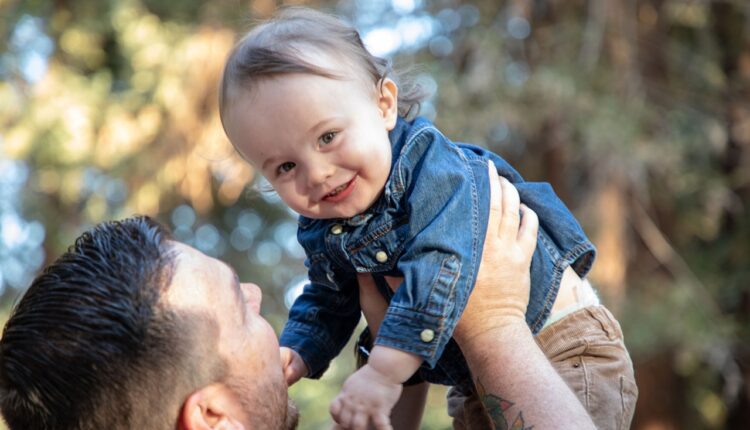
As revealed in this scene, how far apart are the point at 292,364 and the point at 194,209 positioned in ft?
25.7

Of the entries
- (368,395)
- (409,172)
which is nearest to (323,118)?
(409,172)

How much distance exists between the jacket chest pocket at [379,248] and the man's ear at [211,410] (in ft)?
1.53

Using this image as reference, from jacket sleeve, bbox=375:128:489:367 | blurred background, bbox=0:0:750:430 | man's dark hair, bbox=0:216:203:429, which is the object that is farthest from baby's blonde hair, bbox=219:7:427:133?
blurred background, bbox=0:0:750:430

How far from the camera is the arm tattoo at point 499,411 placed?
227 cm

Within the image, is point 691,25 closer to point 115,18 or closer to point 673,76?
point 673,76

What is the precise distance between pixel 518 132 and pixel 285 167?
6.42 metres

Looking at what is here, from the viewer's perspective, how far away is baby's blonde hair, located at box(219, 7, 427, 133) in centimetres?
237

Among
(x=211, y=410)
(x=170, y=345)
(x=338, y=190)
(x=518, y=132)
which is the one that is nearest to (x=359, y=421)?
(x=211, y=410)

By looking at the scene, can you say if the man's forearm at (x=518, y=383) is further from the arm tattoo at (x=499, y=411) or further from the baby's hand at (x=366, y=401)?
the baby's hand at (x=366, y=401)

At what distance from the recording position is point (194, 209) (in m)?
10.3

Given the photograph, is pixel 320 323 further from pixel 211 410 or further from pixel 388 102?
pixel 388 102

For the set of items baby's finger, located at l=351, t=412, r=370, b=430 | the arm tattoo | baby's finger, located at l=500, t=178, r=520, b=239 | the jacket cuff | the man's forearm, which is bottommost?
the arm tattoo

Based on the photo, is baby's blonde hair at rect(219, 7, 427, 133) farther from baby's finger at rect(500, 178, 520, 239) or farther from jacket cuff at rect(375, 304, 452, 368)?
jacket cuff at rect(375, 304, 452, 368)

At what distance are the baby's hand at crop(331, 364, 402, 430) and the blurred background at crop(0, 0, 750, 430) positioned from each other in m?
5.36
